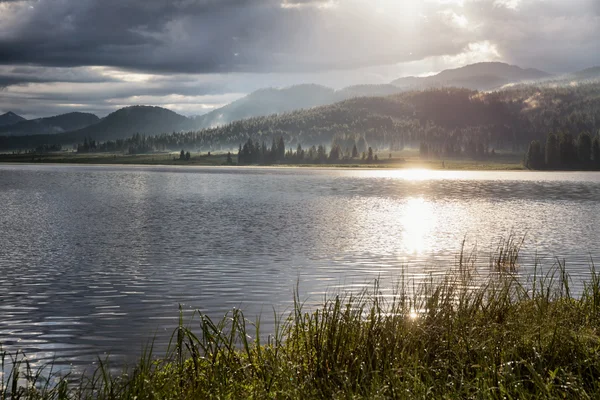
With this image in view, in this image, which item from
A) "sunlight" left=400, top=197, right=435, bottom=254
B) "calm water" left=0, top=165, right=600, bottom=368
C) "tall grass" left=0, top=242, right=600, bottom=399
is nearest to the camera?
"tall grass" left=0, top=242, right=600, bottom=399

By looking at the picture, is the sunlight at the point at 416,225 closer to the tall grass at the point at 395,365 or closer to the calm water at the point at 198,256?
the calm water at the point at 198,256

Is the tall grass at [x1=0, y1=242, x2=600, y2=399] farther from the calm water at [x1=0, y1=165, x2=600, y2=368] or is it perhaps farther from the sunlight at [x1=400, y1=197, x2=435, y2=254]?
the sunlight at [x1=400, y1=197, x2=435, y2=254]

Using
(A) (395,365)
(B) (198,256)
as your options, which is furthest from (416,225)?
(A) (395,365)

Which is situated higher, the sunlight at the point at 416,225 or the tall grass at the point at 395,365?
the tall grass at the point at 395,365

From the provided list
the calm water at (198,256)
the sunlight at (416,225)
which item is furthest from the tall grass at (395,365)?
the sunlight at (416,225)

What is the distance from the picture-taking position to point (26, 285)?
1113 inches

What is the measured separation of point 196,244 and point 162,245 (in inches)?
89.2

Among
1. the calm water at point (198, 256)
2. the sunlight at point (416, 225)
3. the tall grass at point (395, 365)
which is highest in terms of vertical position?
the tall grass at point (395, 365)

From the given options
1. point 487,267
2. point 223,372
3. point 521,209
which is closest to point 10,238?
point 487,267

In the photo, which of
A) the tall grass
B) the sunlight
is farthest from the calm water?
the tall grass

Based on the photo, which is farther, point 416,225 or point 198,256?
point 416,225

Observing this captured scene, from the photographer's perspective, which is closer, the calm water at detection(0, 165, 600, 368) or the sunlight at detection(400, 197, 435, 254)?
the calm water at detection(0, 165, 600, 368)

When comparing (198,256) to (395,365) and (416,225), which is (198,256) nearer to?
(395,365)

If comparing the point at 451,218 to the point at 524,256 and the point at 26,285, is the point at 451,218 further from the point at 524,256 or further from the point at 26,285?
the point at 26,285
